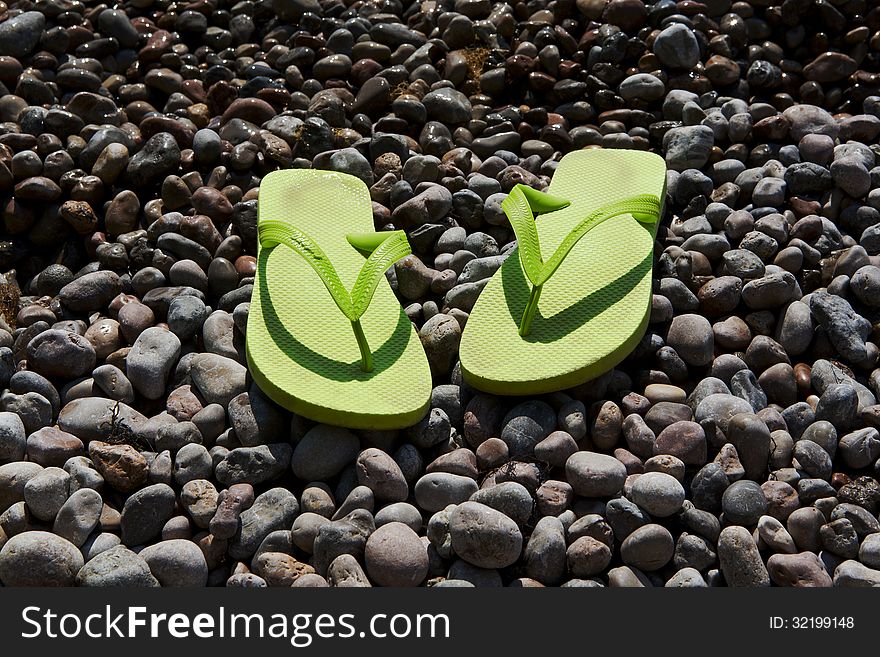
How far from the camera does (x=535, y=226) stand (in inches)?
88.0

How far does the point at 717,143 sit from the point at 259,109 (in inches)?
53.9

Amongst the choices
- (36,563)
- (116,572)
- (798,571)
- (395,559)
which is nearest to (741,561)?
(798,571)

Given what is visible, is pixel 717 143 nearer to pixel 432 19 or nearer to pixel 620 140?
pixel 620 140

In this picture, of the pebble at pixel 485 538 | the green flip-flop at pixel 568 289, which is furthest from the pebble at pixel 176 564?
the green flip-flop at pixel 568 289

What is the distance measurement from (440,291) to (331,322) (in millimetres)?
305

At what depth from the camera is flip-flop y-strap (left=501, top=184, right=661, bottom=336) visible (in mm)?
2117

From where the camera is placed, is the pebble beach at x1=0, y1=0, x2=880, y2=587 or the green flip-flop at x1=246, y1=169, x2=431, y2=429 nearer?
the pebble beach at x1=0, y1=0, x2=880, y2=587

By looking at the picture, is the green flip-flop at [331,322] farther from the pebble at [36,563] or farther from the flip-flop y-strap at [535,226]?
the pebble at [36,563]

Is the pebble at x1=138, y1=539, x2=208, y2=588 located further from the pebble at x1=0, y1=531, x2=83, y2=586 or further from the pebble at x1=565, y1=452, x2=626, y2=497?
the pebble at x1=565, y1=452, x2=626, y2=497

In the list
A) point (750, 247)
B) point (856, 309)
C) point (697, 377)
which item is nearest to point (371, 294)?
point (697, 377)

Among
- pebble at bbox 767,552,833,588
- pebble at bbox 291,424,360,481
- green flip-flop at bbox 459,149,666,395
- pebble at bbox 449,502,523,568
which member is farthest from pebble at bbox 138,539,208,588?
pebble at bbox 767,552,833,588

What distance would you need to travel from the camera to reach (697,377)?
2146mm

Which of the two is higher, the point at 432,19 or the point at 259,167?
the point at 432,19

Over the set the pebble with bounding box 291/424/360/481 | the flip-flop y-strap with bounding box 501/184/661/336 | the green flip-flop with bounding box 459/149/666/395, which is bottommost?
the pebble with bounding box 291/424/360/481
